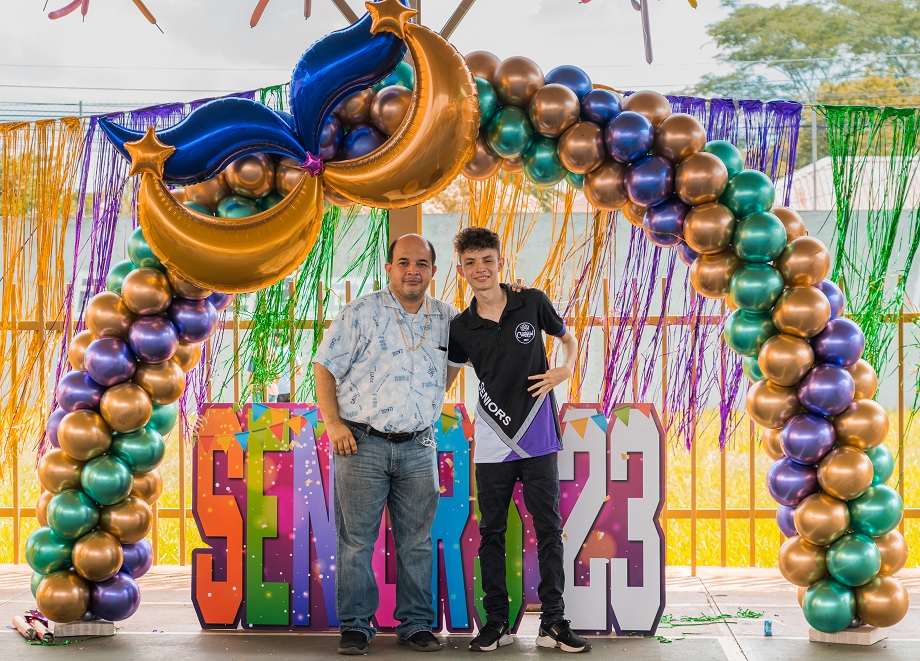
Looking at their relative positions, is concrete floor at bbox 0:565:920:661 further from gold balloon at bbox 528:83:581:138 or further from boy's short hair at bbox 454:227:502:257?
gold balloon at bbox 528:83:581:138

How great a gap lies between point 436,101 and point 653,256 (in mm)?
1522

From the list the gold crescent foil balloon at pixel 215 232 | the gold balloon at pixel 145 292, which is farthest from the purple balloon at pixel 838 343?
the gold balloon at pixel 145 292

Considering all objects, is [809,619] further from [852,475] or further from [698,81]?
[698,81]

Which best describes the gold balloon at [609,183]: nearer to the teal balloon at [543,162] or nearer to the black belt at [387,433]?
the teal balloon at [543,162]

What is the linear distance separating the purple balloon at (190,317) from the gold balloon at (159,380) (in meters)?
0.13

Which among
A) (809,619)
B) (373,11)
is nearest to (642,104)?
(373,11)

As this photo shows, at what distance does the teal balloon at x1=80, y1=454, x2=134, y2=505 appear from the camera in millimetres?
3598

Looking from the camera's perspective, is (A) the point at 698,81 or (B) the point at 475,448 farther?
(A) the point at 698,81

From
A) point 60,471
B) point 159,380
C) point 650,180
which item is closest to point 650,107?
point 650,180

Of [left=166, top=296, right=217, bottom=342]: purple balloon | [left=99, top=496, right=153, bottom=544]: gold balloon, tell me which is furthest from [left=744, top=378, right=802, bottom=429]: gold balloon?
[left=99, top=496, right=153, bottom=544]: gold balloon

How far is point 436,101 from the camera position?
3.46 metres

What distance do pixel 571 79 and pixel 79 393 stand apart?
7.14 feet

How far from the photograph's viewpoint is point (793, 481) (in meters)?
3.55

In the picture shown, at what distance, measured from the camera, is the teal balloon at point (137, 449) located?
145 inches
